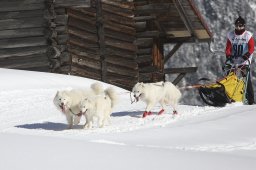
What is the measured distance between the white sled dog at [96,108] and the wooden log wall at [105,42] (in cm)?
790

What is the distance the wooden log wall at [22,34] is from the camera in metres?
17.1

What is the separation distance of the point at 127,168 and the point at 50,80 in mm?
10012

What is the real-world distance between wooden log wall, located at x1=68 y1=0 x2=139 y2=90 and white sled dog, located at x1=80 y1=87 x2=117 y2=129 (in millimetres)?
7899

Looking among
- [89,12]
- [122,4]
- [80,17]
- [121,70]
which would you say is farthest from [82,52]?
[122,4]

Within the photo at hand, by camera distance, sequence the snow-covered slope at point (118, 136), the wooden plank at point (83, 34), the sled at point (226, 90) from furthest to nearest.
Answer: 1. the wooden plank at point (83, 34)
2. the sled at point (226, 90)
3. the snow-covered slope at point (118, 136)

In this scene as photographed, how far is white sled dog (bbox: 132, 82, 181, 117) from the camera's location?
36.0ft

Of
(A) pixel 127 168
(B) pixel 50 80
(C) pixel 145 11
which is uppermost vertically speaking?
(C) pixel 145 11

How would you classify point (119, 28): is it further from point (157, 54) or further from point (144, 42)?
point (157, 54)

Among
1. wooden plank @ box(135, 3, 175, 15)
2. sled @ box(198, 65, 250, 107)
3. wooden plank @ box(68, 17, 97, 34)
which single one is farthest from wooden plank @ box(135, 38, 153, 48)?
sled @ box(198, 65, 250, 107)

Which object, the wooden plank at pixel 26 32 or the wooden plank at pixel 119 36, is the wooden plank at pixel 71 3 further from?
the wooden plank at pixel 119 36

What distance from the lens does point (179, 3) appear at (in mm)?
19031

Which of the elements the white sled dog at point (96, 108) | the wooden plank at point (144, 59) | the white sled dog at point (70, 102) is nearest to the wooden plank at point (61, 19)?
the wooden plank at point (144, 59)

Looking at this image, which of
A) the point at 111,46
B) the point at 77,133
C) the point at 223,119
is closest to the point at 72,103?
the point at 77,133

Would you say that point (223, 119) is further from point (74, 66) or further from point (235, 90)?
point (74, 66)
